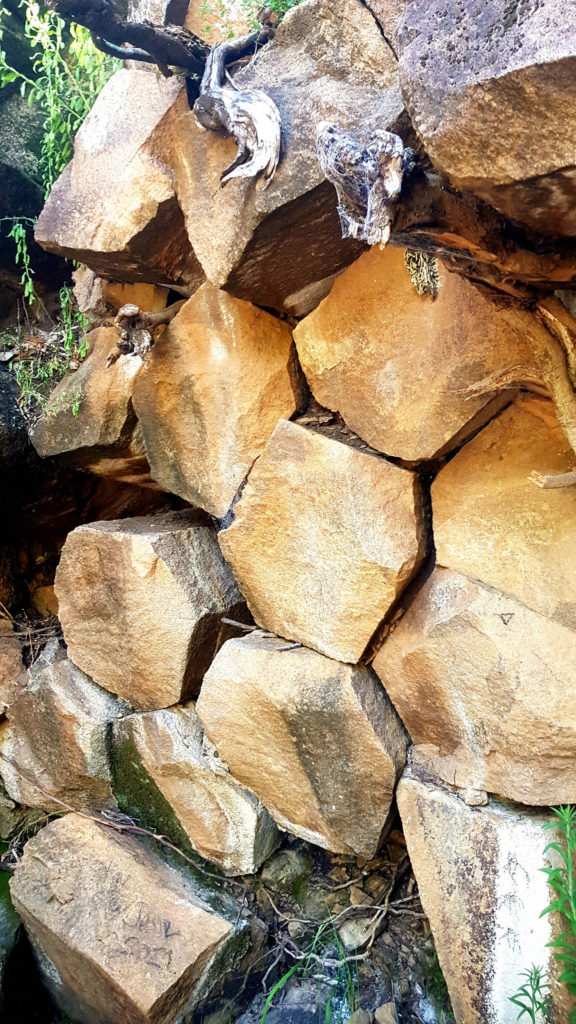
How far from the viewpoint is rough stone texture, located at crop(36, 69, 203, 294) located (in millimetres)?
1918

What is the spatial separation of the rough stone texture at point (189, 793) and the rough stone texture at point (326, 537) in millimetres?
629

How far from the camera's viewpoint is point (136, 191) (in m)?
1.93

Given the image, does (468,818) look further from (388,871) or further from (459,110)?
(459,110)

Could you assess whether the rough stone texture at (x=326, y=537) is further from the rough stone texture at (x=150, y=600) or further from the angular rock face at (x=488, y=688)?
the rough stone texture at (x=150, y=600)

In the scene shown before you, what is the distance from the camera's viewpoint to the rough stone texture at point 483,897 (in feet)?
5.25

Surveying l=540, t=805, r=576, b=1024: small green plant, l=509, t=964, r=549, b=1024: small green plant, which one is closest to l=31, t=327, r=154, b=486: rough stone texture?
l=540, t=805, r=576, b=1024: small green plant

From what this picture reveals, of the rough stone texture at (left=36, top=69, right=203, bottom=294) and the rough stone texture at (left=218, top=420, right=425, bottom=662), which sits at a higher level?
the rough stone texture at (left=36, top=69, right=203, bottom=294)

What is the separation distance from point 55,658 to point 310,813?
1.29 m

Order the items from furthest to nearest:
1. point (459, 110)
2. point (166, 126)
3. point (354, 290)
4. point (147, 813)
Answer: point (147, 813) < point (166, 126) < point (354, 290) < point (459, 110)

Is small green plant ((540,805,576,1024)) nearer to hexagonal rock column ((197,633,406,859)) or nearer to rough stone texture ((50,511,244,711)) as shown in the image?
hexagonal rock column ((197,633,406,859))

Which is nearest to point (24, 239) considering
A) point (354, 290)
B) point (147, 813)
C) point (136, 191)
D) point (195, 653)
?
point (136, 191)

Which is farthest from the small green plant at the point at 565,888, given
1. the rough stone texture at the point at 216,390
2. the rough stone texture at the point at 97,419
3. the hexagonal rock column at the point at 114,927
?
the rough stone texture at the point at 97,419

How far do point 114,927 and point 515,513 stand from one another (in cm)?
188

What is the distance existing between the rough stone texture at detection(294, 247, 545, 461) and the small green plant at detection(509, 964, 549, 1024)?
125 centimetres
